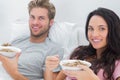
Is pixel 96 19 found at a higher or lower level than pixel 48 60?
higher

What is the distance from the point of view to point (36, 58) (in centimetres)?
185

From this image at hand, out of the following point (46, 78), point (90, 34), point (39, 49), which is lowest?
point (46, 78)

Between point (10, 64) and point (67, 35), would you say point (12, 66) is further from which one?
point (67, 35)

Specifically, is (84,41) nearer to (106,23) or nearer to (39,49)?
(39,49)

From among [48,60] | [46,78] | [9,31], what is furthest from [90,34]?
[9,31]

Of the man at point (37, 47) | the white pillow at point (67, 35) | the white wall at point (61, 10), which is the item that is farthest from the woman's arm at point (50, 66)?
the white wall at point (61, 10)

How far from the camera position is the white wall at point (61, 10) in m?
2.14

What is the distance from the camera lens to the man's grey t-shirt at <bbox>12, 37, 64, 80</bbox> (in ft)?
6.00

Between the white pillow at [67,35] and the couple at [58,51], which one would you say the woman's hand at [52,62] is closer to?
the couple at [58,51]

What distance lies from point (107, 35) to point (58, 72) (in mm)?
425

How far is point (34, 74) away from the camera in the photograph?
71.7 inches

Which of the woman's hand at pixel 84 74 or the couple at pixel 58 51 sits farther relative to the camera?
the couple at pixel 58 51

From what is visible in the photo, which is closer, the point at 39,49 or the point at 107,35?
the point at 107,35

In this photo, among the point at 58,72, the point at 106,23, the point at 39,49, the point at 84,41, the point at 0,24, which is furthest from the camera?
the point at 0,24
